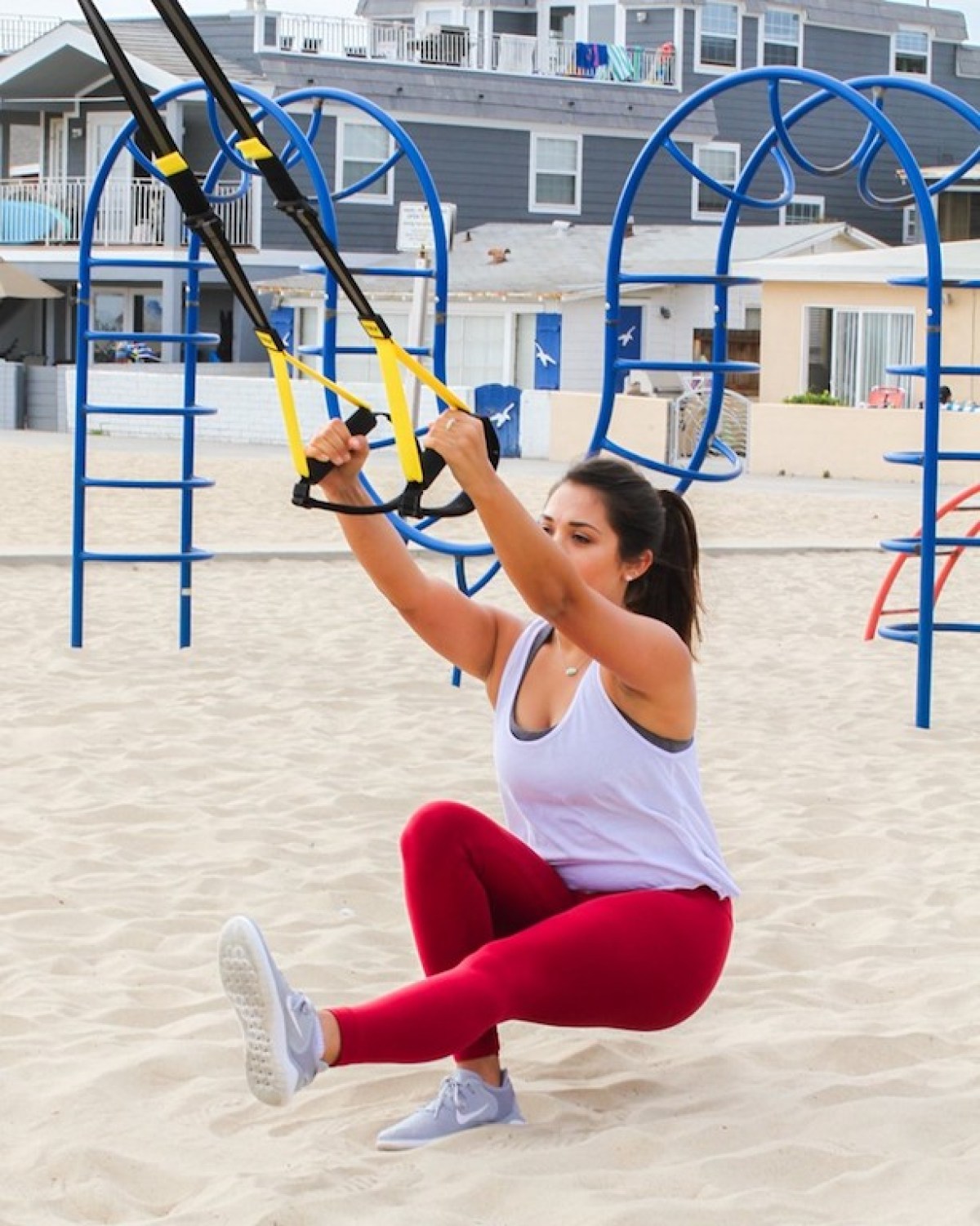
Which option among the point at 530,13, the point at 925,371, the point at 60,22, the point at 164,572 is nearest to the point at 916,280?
the point at 925,371

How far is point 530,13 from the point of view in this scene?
34.7 meters

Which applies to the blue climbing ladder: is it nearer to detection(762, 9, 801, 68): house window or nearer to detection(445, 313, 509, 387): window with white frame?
detection(445, 313, 509, 387): window with white frame

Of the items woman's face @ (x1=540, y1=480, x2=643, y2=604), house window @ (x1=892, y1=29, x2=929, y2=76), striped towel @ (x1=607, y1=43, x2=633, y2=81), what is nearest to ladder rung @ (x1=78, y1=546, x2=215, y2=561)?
woman's face @ (x1=540, y1=480, x2=643, y2=604)

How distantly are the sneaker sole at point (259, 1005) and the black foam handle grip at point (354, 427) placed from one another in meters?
0.70

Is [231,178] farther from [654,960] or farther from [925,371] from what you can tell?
[654,960]

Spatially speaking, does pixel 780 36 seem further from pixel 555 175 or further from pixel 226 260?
pixel 226 260

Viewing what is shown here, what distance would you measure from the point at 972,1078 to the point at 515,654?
1.09 m

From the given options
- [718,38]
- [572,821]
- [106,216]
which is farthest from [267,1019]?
[718,38]

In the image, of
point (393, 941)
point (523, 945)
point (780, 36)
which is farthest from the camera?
point (780, 36)

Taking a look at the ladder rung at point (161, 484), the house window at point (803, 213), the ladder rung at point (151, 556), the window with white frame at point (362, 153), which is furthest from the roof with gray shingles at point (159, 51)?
the ladder rung at point (151, 556)

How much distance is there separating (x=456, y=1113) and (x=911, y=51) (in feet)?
118

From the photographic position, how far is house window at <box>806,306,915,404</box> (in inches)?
Result: 973

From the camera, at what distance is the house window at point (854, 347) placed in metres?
24.7

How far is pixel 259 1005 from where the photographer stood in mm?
2604
